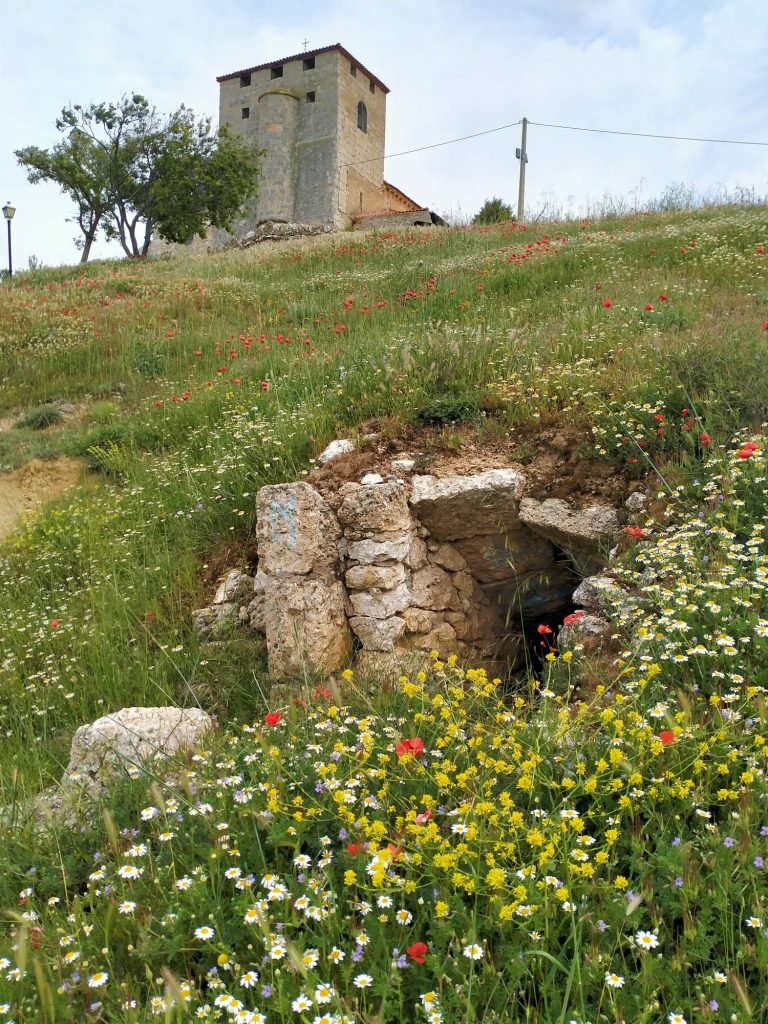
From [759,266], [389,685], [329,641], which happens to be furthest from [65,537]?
[759,266]

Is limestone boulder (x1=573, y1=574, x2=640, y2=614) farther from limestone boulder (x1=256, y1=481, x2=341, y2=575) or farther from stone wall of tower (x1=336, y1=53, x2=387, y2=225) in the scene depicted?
stone wall of tower (x1=336, y1=53, x2=387, y2=225)

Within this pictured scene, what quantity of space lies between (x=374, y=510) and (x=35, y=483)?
525 centimetres

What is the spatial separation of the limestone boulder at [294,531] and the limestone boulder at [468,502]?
0.61m

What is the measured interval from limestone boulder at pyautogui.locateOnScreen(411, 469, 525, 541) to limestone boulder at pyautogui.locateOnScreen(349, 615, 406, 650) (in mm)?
722

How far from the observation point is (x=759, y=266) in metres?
8.84

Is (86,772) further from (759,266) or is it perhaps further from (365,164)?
(365,164)

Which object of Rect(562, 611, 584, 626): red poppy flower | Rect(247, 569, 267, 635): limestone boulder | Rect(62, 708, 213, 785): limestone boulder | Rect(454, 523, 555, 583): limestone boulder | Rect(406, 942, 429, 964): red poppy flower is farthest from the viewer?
Rect(454, 523, 555, 583): limestone boulder

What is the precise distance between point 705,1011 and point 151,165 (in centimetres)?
3406

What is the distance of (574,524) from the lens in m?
4.41

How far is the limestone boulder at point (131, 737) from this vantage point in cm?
310

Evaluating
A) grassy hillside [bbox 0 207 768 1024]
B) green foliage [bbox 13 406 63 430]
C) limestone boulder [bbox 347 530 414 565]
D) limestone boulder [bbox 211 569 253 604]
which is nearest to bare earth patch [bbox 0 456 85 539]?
grassy hillside [bbox 0 207 768 1024]

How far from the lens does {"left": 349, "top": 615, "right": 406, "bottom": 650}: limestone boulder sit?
4.16 m

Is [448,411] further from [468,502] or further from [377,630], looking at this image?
[377,630]

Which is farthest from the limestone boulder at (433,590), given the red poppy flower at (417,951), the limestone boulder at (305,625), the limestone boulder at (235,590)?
the red poppy flower at (417,951)
